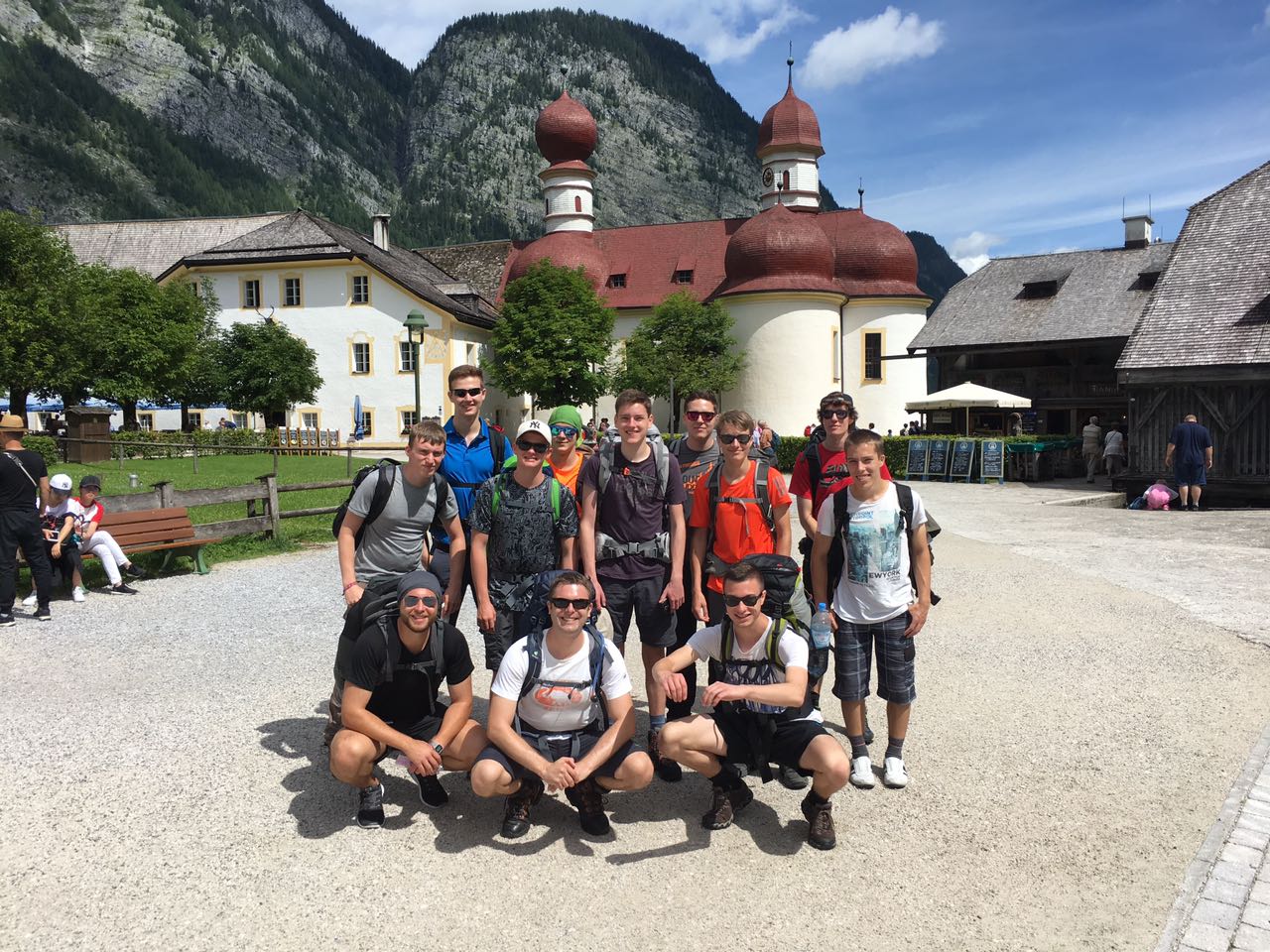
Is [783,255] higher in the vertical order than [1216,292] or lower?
higher

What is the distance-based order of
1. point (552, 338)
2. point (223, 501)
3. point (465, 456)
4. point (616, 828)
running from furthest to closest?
1. point (552, 338)
2. point (223, 501)
3. point (465, 456)
4. point (616, 828)

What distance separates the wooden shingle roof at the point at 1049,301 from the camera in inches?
1225

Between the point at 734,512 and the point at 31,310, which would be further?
the point at 31,310

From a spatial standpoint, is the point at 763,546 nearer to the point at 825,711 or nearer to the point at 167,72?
the point at 825,711

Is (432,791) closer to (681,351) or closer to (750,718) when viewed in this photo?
(750,718)

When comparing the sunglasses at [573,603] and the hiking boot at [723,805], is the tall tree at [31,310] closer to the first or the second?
the sunglasses at [573,603]

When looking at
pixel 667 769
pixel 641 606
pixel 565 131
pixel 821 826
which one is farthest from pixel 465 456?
pixel 565 131

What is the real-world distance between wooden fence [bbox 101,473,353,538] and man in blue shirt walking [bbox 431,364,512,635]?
23.7ft

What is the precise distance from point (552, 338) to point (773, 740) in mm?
36339

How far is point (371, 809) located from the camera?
170 inches

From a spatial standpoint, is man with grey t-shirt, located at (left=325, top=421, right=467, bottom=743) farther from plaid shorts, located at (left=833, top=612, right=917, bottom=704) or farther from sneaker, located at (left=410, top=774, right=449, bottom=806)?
plaid shorts, located at (left=833, top=612, right=917, bottom=704)

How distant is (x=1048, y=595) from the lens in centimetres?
953

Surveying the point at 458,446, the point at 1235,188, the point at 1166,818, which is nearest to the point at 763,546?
the point at 458,446

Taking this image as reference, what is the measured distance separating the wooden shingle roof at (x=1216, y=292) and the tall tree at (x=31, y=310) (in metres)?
29.3
